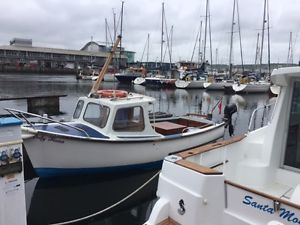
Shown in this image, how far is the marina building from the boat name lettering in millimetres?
81711

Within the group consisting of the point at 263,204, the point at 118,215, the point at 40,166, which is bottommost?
the point at 118,215

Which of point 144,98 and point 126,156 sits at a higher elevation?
point 144,98

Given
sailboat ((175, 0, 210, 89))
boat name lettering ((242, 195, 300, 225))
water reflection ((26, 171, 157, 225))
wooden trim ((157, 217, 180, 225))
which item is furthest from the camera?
sailboat ((175, 0, 210, 89))

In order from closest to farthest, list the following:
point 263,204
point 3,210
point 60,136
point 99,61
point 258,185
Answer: point 263,204, point 3,210, point 258,185, point 60,136, point 99,61

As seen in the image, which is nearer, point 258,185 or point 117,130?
point 258,185

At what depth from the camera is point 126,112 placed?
28.2 feet

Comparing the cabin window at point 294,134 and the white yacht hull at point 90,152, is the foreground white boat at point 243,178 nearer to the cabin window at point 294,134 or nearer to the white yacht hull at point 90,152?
the cabin window at point 294,134

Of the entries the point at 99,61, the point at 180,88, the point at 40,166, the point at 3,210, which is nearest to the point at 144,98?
the point at 40,166

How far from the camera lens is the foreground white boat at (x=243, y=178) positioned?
3.17 metres

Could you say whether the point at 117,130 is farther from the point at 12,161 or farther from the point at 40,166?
the point at 12,161

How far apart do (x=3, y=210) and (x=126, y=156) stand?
4.49 m

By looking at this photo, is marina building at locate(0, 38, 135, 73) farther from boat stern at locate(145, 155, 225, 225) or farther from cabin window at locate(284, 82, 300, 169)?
boat stern at locate(145, 155, 225, 225)

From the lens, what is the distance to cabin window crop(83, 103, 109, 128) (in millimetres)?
8508

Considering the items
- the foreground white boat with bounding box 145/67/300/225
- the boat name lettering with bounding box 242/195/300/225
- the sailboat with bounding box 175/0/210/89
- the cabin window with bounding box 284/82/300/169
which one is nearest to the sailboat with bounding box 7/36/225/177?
the foreground white boat with bounding box 145/67/300/225
